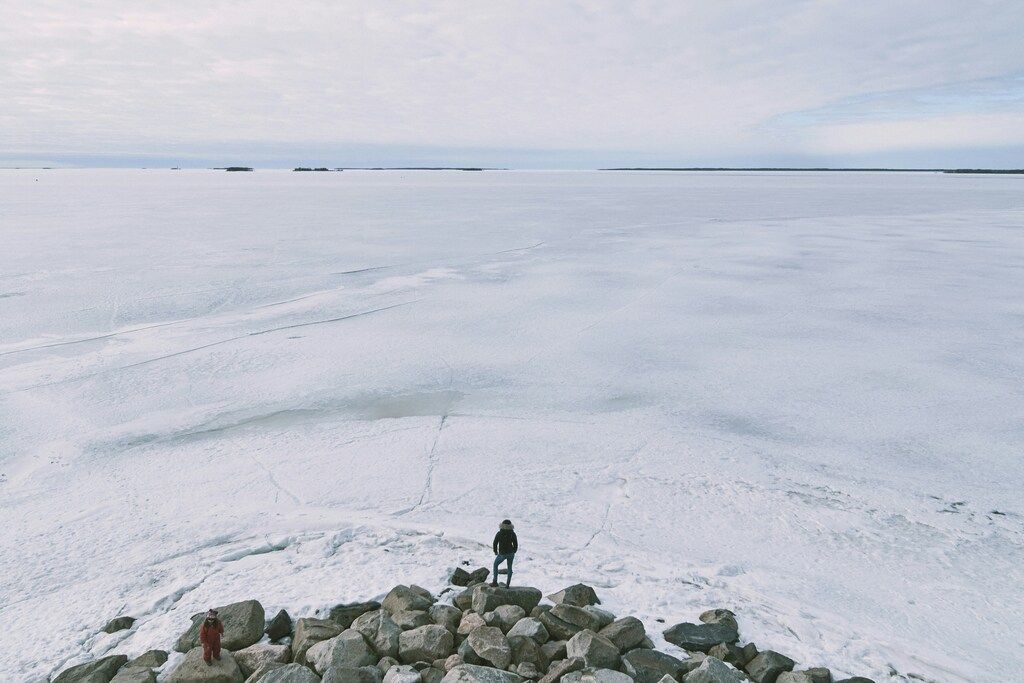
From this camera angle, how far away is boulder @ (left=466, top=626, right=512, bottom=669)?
4570mm

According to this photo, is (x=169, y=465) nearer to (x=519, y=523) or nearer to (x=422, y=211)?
(x=519, y=523)

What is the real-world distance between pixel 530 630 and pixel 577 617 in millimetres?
384

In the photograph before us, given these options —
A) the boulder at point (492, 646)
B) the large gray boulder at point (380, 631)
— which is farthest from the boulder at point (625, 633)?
the large gray boulder at point (380, 631)

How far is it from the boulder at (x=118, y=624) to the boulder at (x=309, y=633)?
1.27 meters

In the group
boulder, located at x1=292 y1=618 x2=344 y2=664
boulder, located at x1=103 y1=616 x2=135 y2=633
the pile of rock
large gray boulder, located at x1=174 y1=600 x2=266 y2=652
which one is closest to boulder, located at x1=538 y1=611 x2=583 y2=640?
the pile of rock

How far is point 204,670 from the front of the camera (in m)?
4.46

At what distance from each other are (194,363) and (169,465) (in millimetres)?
3482

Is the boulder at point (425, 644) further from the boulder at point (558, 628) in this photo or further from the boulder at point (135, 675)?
the boulder at point (135, 675)

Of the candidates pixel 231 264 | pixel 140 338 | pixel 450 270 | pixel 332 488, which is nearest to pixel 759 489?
pixel 332 488

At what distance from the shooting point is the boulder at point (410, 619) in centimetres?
496

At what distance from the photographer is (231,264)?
61.8 ft

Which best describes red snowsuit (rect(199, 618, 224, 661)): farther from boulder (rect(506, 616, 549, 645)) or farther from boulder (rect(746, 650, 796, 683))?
boulder (rect(746, 650, 796, 683))

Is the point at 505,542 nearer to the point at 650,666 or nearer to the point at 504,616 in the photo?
the point at 504,616

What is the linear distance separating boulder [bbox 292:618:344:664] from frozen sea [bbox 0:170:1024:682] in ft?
1.55
